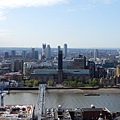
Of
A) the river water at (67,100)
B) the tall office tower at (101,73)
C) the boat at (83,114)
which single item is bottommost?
the river water at (67,100)

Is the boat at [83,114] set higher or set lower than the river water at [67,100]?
higher

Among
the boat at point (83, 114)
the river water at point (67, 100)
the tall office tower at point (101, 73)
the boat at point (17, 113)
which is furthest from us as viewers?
the tall office tower at point (101, 73)

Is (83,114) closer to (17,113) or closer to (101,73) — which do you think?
(17,113)

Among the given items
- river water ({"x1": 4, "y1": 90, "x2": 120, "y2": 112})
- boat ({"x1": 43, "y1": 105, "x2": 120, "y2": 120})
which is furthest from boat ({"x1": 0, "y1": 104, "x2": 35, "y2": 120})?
river water ({"x1": 4, "y1": 90, "x2": 120, "y2": 112})

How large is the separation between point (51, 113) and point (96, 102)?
4982mm

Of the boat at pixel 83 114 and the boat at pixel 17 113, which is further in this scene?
the boat at pixel 83 114

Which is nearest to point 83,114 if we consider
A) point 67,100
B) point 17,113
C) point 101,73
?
point 17,113

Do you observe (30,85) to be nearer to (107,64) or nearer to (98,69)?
(98,69)

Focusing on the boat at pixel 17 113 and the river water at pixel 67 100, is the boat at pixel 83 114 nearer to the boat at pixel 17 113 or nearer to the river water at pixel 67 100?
the boat at pixel 17 113

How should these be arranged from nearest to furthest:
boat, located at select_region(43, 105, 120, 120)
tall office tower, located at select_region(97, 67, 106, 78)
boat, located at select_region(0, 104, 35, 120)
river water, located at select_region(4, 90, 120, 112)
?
boat, located at select_region(0, 104, 35, 120) → boat, located at select_region(43, 105, 120, 120) → river water, located at select_region(4, 90, 120, 112) → tall office tower, located at select_region(97, 67, 106, 78)

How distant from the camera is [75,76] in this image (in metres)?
20.0

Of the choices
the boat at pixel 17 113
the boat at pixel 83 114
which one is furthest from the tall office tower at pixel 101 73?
the boat at pixel 83 114

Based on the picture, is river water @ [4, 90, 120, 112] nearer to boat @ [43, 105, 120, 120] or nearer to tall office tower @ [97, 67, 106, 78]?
boat @ [43, 105, 120, 120]

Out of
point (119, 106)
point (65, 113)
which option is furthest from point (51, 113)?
point (119, 106)
